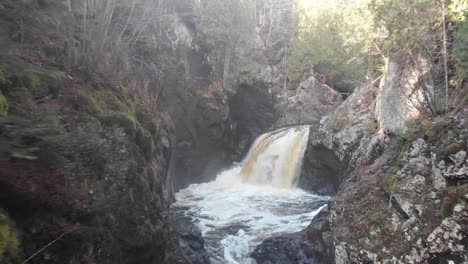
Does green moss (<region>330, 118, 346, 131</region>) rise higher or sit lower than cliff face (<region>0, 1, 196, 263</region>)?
higher

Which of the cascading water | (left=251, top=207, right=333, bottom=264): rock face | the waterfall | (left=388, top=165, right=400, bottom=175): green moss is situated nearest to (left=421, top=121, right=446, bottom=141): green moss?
(left=388, top=165, right=400, bottom=175): green moss

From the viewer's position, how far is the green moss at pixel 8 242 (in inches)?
147

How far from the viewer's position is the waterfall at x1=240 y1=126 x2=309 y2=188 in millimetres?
17703

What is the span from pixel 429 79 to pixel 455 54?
1578 millimetres

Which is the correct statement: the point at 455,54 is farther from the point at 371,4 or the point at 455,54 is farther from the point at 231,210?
the point at 231,210

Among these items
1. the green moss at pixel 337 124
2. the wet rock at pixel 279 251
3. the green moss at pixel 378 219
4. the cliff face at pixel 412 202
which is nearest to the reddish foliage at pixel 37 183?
the cliff face at pixel 412 202

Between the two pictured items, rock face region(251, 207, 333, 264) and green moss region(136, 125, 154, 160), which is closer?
green moss region(136, 125, 154, 160)

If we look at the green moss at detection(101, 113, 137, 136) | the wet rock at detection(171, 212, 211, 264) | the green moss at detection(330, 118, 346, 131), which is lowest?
the wet rock at detection(171, 212, 211, 264)

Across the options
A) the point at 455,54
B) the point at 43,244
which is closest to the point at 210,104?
the point at 455,54

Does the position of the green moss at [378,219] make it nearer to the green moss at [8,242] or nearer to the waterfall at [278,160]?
the green moss at [8,242]

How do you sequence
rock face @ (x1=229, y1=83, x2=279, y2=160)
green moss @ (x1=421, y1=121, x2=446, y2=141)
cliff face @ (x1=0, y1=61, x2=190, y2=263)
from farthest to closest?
rock face @ (x1=229, y1=83, x2=279, y2=160) → green moss @ (x1=421, y1=121, x2=446, y2=141) → cliff face @ (x1=0, y1=61, x2=190, y2=263)

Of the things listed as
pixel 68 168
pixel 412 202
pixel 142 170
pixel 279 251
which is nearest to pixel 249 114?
pixel 279 251

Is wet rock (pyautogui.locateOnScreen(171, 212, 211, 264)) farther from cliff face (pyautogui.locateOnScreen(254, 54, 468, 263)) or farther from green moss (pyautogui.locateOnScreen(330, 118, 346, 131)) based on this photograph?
green moss (pyautogui.locateOnScreen(330, 118, 346, 131))

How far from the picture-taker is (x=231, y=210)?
13.7 meters
